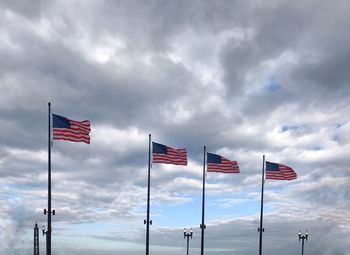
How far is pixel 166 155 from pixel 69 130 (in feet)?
30.9

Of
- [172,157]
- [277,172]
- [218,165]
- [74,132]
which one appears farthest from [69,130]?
[277,172]

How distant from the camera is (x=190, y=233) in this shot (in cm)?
6359

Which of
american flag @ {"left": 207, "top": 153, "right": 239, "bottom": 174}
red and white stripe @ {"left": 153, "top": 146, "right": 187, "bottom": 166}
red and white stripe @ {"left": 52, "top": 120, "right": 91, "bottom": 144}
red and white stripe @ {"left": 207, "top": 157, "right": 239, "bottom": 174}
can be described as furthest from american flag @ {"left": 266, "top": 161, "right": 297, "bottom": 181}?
red and white stripe @ {"left": 52, "top": 120, "right": 91, "bottom": 144}

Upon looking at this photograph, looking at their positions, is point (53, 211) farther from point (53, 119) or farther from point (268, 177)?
point (268, 177)

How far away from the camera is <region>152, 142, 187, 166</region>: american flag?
4206cm

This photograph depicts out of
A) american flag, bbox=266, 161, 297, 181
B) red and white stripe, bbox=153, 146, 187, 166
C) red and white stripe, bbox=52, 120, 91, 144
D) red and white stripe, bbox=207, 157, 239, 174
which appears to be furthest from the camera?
american flag, bbox=266, 161, 297, 181

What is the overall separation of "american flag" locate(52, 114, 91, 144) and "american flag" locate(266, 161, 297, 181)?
19.9m

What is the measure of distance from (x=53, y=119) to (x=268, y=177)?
2231 cm

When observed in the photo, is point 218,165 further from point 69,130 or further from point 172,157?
point 69,130

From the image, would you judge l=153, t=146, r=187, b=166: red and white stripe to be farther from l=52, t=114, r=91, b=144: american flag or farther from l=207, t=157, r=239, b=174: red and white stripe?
l=52, t=114, r=91, b=144: american flag

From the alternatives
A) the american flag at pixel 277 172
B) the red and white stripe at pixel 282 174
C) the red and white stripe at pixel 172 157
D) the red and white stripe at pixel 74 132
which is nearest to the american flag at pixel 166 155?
the red and white stripe at pixel 172 157

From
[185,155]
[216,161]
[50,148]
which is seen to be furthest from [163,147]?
[50,148]

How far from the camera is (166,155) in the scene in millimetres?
42375

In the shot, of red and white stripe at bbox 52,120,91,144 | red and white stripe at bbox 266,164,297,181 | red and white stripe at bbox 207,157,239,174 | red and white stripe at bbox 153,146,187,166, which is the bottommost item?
red and white stripe at bbox 266,164,297,181
